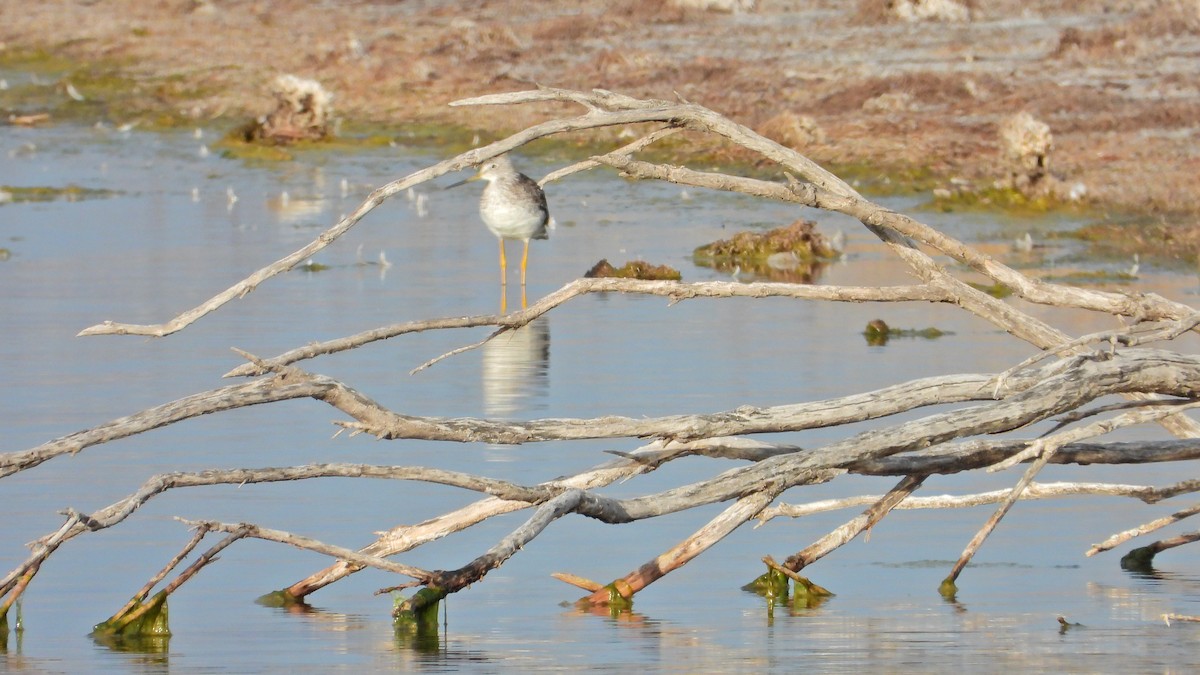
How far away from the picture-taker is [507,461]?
809 centimetres

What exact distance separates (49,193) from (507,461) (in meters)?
11.9

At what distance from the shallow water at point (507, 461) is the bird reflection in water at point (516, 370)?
32mm

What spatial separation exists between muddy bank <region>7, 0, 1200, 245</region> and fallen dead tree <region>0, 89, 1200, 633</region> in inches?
373

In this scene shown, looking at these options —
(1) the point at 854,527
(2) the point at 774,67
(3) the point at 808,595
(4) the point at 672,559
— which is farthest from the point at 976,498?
(2) the point at 774,67

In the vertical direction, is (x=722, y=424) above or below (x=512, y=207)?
below

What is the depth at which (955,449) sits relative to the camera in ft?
19.9

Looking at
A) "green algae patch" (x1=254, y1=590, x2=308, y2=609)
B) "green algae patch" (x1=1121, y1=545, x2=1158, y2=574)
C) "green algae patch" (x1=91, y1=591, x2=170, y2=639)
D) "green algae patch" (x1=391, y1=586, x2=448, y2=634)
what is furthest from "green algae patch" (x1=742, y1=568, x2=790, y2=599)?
"green algae patch" (x1=91, y1=591, x2=170, y2=639)

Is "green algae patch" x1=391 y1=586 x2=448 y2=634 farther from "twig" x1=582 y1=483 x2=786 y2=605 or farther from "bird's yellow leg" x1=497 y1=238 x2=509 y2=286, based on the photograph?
"bird's yellow leg" x1=497 y1=238 x2=509 y2=286

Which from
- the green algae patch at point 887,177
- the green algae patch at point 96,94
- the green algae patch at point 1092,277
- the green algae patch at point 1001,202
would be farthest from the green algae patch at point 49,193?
the green algae patch at point 1092,277

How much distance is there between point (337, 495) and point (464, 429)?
1.81 metres

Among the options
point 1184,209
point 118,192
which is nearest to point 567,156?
point 118,192

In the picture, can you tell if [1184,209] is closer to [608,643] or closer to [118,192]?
[118,192]

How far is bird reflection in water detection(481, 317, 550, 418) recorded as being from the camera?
31.0 ft

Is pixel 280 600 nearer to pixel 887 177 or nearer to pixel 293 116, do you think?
pixel 887 177
